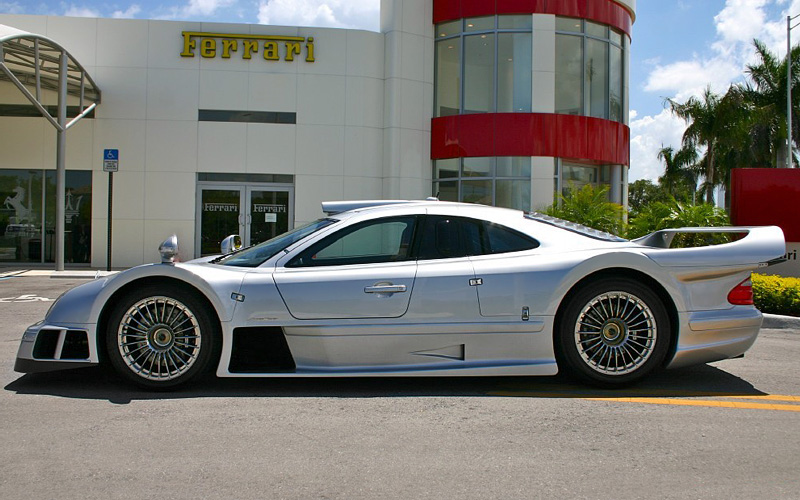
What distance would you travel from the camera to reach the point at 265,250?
194 inches

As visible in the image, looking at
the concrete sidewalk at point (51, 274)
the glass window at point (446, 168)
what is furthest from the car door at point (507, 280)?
the glass window at point (446, 168)

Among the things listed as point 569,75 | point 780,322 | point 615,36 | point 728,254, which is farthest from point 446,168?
point 728,254

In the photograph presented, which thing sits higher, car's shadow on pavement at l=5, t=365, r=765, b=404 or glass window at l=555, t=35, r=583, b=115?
glass window at l=555, t=35, r=583, b=115

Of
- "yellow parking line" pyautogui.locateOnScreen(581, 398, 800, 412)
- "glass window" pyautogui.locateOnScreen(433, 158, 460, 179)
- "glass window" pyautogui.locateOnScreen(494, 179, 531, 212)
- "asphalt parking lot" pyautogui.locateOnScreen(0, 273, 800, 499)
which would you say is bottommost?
"asphalt parking lot" pyautogui.locateOnScreen(0, 273, 800, 499)

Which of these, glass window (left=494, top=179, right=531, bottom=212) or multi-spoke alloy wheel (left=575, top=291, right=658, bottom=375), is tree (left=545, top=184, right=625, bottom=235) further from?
multi-spoke alloy wheel (left=575, top=291, right=658, bottom=375)

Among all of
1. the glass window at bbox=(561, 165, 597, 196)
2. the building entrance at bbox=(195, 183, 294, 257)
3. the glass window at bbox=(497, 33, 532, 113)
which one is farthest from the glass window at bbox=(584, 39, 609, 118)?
the building entrance at bbox=(195, 183, 294, 257)

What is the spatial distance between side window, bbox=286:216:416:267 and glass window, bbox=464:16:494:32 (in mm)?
15391

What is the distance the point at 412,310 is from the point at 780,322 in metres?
5.81

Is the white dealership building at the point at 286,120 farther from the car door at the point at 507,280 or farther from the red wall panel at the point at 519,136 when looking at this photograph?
the car door at the point at 507,280

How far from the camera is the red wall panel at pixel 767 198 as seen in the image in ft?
39.0

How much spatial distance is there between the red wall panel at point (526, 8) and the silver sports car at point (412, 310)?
1518 cm

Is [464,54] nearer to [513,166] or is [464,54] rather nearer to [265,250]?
[513,166]

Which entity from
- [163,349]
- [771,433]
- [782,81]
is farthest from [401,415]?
[782,81]

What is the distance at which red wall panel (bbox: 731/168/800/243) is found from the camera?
11891 mm
